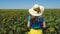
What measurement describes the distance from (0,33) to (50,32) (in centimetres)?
148

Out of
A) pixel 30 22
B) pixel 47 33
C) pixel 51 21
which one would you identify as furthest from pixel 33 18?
pixel 51 21

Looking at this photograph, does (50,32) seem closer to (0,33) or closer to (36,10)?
(0,33)

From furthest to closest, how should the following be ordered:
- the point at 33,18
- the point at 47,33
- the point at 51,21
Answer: the point at 51,21 → the point at 47,33 → the point at 33,18

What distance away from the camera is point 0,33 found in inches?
273

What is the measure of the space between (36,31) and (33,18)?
29 cm

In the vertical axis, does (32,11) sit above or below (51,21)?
above

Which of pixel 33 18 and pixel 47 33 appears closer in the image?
pixel 33 18

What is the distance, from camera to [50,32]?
6.74m

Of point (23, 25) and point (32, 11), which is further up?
point (32, 11)

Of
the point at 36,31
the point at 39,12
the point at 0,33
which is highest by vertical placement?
the point at 39,12

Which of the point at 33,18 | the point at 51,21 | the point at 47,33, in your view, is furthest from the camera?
the point at 51,21

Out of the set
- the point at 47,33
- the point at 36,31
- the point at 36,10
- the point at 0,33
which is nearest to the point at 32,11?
the point at 36,10

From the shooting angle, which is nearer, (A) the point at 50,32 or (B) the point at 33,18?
(B) the point at 33,18

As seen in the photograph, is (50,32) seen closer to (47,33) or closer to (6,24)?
(47,33)
